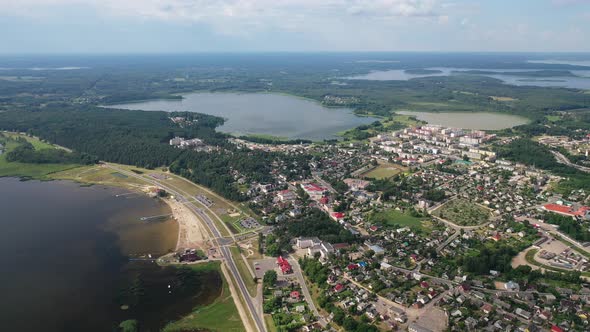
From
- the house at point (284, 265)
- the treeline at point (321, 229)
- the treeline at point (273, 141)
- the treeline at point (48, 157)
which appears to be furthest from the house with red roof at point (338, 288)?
the treeline at point (48, 157)

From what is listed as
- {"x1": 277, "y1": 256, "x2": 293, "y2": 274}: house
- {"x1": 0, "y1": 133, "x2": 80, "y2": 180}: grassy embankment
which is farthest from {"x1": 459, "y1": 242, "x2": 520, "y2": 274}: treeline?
{"x1": 0, "y1": 133, "x2": 80, "y2": 180}: grassy embankment

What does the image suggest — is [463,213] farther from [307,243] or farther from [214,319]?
[214,319]

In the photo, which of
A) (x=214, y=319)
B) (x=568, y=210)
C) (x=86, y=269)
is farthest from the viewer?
(x=568, y=210)

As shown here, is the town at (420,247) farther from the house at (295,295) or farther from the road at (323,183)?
the road at (323,183)

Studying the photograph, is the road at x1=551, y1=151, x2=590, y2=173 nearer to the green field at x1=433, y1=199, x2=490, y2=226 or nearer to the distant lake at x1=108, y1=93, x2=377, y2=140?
the green field at x1=433, y1=199, x2=490, y2=226

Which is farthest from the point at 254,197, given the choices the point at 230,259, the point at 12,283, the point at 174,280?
the point at 12,283

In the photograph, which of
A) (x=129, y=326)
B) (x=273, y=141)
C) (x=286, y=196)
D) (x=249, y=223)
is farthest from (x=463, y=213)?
(x=273, y=141)
